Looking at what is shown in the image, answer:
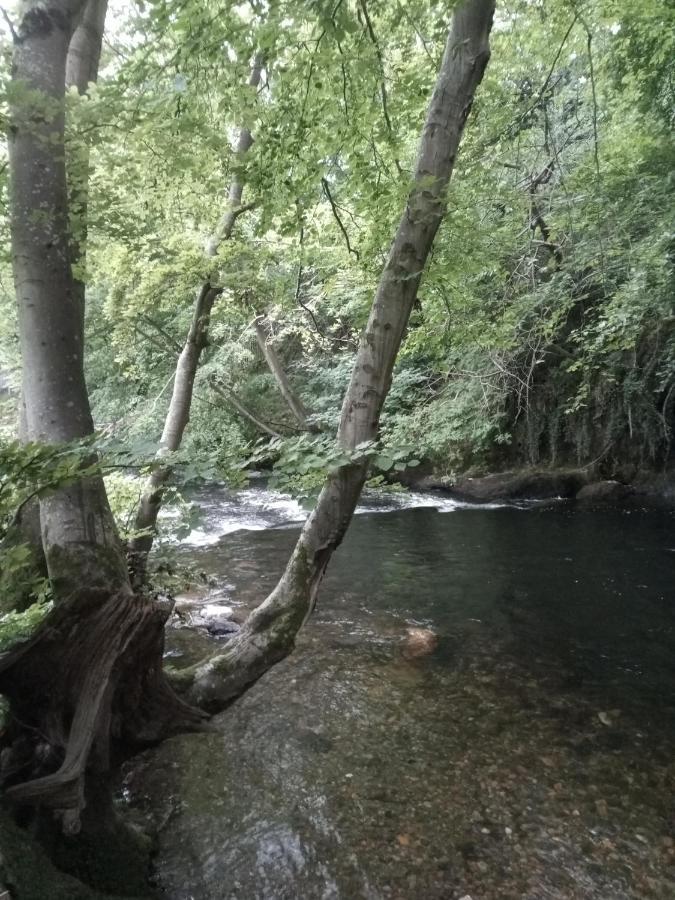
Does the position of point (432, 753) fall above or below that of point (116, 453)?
below

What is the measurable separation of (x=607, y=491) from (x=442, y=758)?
11108mm

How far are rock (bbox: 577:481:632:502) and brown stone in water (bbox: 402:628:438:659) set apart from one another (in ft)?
28.6

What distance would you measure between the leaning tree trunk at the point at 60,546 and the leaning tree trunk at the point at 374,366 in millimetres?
418

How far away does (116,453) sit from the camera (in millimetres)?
2355

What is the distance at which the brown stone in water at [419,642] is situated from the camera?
5.95 meters

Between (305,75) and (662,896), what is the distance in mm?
5214

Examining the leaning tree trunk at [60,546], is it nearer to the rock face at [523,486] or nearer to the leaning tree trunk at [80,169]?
the leaning tree trunk at [80,169]

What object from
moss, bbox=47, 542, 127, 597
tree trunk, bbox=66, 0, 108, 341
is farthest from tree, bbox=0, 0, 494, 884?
tree trunk, bbox=66, 0, 108, 341

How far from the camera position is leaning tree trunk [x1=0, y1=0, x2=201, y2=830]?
100 inches

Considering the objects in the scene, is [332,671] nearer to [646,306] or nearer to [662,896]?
[662,896]

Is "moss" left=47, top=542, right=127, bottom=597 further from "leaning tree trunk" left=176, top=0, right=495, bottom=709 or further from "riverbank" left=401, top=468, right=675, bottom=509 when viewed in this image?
→ "riverbank" left=401, top=468, right=675, bottom=509

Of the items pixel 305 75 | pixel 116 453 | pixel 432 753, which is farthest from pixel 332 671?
pixel 305 75

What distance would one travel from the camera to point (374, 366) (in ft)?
10.1

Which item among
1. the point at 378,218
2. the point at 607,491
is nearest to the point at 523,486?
the point at 607,491
